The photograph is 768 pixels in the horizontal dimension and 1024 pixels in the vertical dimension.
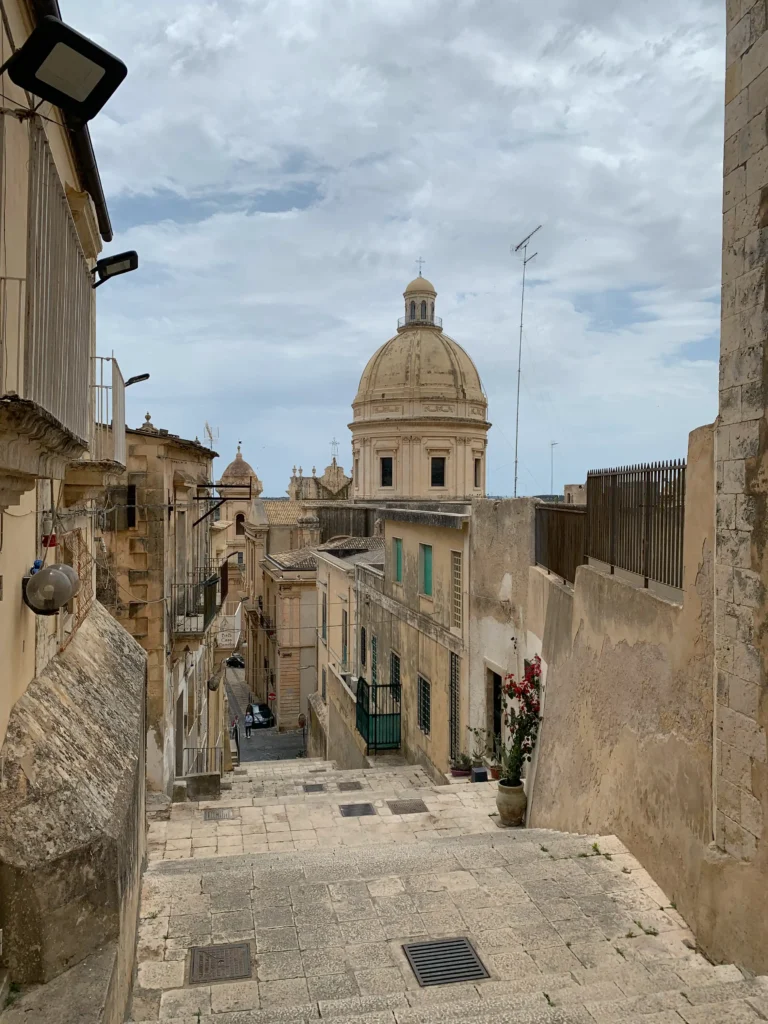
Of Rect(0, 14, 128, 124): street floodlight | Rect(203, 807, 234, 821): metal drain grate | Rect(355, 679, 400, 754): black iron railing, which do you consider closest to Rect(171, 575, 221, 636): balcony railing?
Rect(203, 807, 234, 821): metal drain grate

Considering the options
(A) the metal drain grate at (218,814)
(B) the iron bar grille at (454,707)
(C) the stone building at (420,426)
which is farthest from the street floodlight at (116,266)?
(C) the stone building at (420,426)

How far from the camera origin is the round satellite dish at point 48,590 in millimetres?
4785

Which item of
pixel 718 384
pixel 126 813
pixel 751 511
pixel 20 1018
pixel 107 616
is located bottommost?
pixel 20 1018

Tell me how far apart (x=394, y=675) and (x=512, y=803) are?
8401 mm

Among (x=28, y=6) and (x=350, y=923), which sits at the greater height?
(x=28, y=6)

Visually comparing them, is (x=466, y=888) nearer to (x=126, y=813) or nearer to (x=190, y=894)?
(x=190, y=894)

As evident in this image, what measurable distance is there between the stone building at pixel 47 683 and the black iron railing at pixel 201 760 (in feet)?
32.9

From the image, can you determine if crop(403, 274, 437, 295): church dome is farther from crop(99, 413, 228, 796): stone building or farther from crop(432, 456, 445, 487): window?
crop(99, 413, 228, 796): stone building

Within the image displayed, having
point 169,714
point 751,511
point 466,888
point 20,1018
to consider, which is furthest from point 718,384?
point 169,714

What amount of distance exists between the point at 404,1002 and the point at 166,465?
33.1ft

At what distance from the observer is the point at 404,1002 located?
176 inches

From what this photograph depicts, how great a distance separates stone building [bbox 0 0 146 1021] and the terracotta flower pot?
509cm

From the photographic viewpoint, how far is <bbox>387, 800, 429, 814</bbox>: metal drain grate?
10.6 meters

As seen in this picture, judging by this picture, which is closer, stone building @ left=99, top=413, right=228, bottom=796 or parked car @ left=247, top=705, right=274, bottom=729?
stone building @ left=99, top=413, right=228, bottom=796
